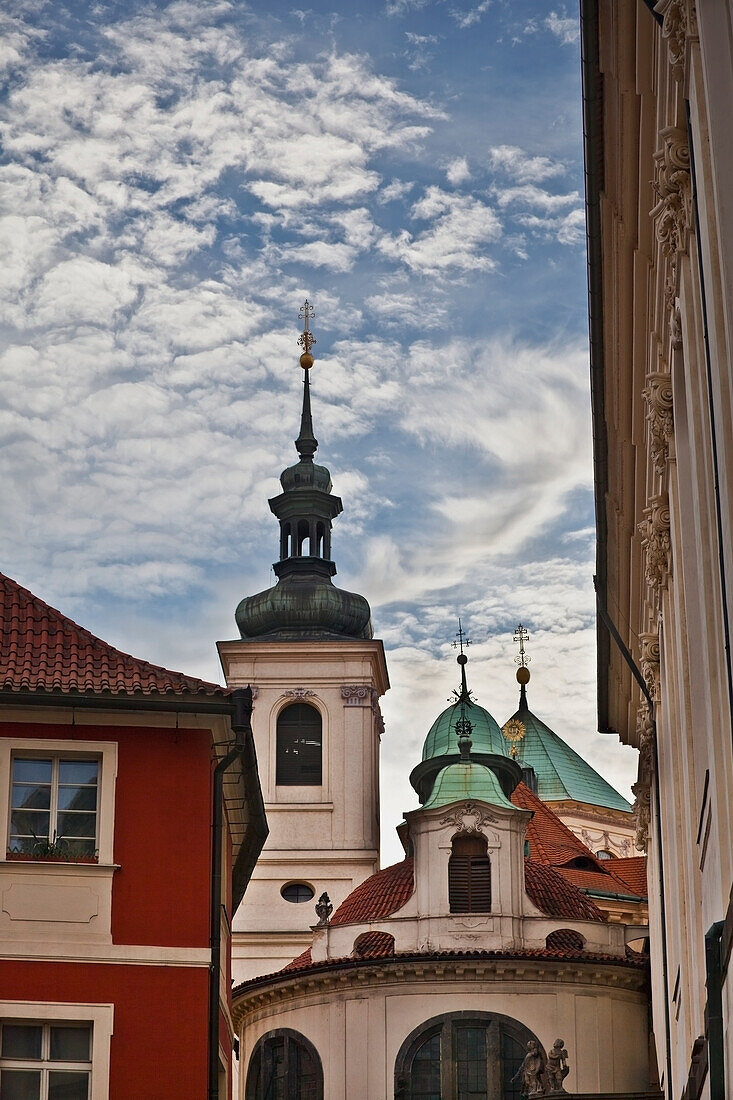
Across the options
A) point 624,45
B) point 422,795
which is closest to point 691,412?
point 624,45

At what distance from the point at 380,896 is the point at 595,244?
34.3m

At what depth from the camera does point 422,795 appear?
5384cm

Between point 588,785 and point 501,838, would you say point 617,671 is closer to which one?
point 501,838

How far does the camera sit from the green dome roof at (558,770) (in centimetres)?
7150

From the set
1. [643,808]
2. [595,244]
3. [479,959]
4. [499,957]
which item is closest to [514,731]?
[499,957]

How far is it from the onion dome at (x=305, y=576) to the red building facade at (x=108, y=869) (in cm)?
4084

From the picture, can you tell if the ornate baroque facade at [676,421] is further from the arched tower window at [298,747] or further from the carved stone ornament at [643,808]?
the arched tower window at [298,747]

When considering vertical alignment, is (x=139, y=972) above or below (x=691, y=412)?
below

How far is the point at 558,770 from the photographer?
72250mm

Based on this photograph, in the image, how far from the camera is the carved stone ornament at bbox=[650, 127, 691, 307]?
33.2ft

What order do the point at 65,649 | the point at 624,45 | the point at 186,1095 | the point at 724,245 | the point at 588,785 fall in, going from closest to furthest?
the point at 724,245 < the point at 624,45 < the point at 186,1095 < the point at 65,649 < the point at 588,785

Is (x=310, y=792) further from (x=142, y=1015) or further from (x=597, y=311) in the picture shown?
(x=597, y=311)

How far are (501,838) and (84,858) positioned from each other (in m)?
27.2

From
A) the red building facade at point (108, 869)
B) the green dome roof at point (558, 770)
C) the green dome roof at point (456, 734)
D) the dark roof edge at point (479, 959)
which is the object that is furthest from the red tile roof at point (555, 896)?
the red building facade at point (108, 869)
